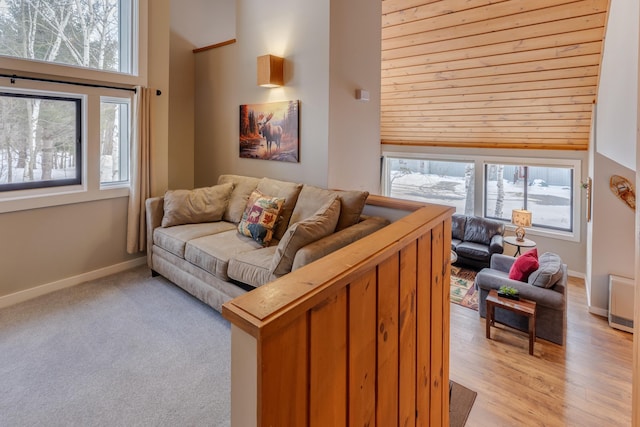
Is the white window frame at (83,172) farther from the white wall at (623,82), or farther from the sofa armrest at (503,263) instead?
the sofa armrest at (503,263)

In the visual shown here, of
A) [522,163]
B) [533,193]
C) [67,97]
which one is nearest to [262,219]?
[67,97]

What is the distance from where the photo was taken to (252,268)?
2.54 metres

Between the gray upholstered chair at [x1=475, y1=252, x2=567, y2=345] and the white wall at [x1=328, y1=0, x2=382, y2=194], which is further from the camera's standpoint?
the gray upholstered chair at [x1=475, y1=252, x2=567, y2=345]

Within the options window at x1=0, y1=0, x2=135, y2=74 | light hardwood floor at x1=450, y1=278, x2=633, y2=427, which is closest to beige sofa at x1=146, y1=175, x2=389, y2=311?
window at x1=0, y1=0, x2=135, y2=74

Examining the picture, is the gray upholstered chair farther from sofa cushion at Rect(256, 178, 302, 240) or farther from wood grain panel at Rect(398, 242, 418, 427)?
wood grain panel at Rect(398, 242, 418, 427)

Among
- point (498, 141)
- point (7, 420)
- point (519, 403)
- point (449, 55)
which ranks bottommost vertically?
point (519, 403)

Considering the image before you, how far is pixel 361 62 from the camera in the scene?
11.8 feet

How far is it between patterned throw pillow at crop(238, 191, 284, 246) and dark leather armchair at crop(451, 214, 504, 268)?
12.6 ft

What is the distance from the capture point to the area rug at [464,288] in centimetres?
491

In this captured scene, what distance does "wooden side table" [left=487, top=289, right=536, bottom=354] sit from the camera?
3.62 metres

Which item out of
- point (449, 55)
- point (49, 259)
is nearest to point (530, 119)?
point (449, 55)

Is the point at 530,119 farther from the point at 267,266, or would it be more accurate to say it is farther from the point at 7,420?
the point at 7,420

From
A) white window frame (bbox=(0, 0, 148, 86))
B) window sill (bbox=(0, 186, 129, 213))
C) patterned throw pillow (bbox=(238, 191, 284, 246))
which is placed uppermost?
white window frame (bbox=(0, 0, 148, 86))

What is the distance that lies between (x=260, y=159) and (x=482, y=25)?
2.91 meters
